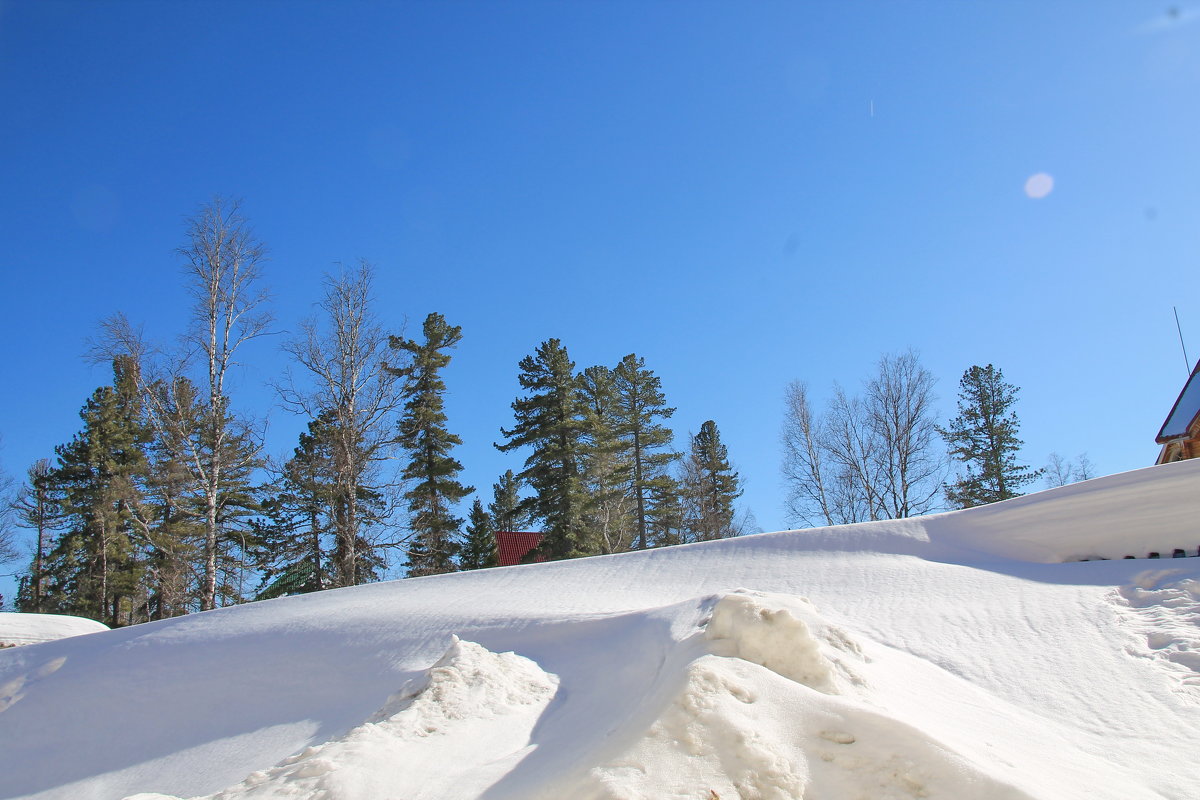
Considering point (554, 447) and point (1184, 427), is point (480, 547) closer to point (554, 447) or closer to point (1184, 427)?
point (554, 447)

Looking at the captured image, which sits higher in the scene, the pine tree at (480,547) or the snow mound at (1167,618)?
the pine tree at (480,547)

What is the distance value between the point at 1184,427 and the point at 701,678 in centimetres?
1114

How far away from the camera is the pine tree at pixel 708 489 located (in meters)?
27.2

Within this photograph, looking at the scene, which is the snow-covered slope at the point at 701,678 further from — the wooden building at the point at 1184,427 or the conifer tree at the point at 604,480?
the conifer tree at the point at 604,480

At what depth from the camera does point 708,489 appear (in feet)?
96.7

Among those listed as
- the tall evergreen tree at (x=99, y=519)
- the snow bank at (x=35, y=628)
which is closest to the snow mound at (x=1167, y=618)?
the snow bank at (x=35, y=628)

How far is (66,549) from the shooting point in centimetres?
1984

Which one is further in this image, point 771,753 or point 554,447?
point 554,447

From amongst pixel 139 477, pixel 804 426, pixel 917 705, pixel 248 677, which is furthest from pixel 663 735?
pixel 139 477

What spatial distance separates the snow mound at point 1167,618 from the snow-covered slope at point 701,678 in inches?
0.7

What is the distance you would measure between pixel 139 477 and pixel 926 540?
21.4m

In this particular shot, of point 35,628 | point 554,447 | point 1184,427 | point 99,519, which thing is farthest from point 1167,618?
point 99,519

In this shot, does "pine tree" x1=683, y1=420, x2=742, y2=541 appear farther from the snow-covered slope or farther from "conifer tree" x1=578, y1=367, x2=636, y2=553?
the snow-covered slope

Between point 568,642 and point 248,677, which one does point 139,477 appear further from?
point 568,642
